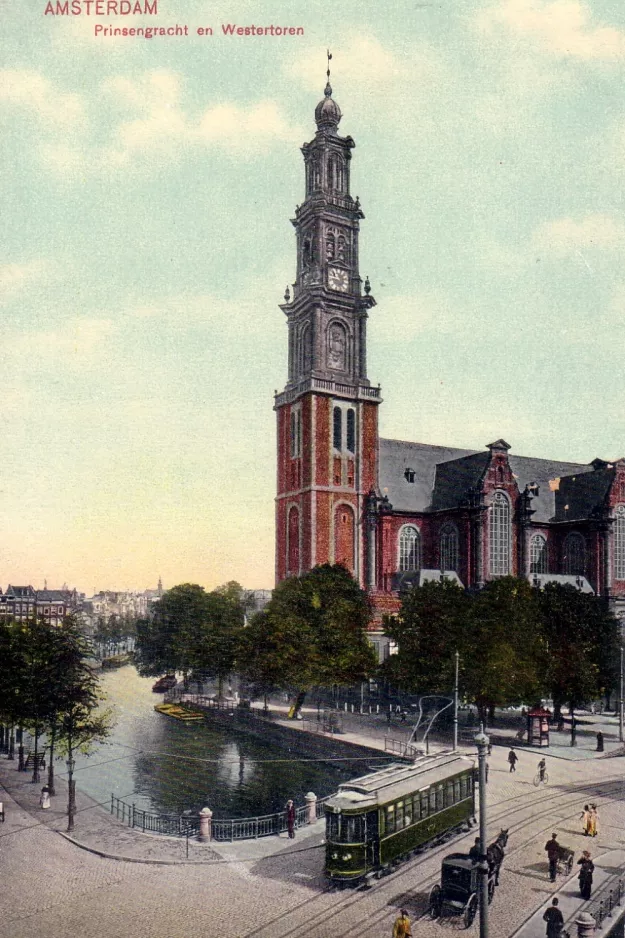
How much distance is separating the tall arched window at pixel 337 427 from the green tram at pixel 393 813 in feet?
163

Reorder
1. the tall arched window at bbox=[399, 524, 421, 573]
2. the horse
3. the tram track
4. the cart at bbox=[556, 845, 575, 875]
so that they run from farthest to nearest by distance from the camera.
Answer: the tall arched window at bbox=[399, 524, 421, 573]
the cart at bbox=[556, 845, 575, 875]
the horse
the tram track

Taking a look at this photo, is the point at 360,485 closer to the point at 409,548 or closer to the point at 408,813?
the point at 409,548

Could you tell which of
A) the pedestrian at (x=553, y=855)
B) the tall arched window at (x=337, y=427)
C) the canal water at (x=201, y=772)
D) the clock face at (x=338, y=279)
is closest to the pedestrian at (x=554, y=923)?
the pedestrian at (x=553, y=855)

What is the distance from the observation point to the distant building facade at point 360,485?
7919 centimetres

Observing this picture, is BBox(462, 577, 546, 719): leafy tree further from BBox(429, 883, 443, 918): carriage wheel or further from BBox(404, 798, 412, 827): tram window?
BBox(429, 883, 443, 918): carriage wheel

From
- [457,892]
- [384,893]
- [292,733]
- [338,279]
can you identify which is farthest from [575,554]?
[457,892]

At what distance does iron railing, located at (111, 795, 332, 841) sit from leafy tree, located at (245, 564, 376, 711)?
19139mm

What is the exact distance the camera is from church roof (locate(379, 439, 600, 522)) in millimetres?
84000

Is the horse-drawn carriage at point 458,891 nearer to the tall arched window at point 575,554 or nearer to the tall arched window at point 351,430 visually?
the tall arched window at point 351,430

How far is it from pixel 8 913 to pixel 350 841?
10.5 m

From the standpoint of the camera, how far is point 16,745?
5425 cm

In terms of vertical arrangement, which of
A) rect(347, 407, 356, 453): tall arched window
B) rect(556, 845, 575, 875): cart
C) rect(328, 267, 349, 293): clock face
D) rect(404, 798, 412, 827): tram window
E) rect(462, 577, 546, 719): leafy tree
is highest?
rect(328, 267, 349, 293): clock face

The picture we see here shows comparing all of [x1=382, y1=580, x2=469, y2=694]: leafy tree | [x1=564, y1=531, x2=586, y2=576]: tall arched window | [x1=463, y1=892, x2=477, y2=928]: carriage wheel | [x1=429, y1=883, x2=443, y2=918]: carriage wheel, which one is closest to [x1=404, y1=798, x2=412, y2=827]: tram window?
[x1=429, y1=883, x2=443, y2=918]: carriage wheel

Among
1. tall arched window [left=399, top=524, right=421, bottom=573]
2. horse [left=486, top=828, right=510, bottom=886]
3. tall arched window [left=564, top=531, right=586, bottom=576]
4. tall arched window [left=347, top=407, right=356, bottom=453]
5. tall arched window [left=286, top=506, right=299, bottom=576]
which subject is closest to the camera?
horse [left=486, top=828, right=510, bottom=886]
